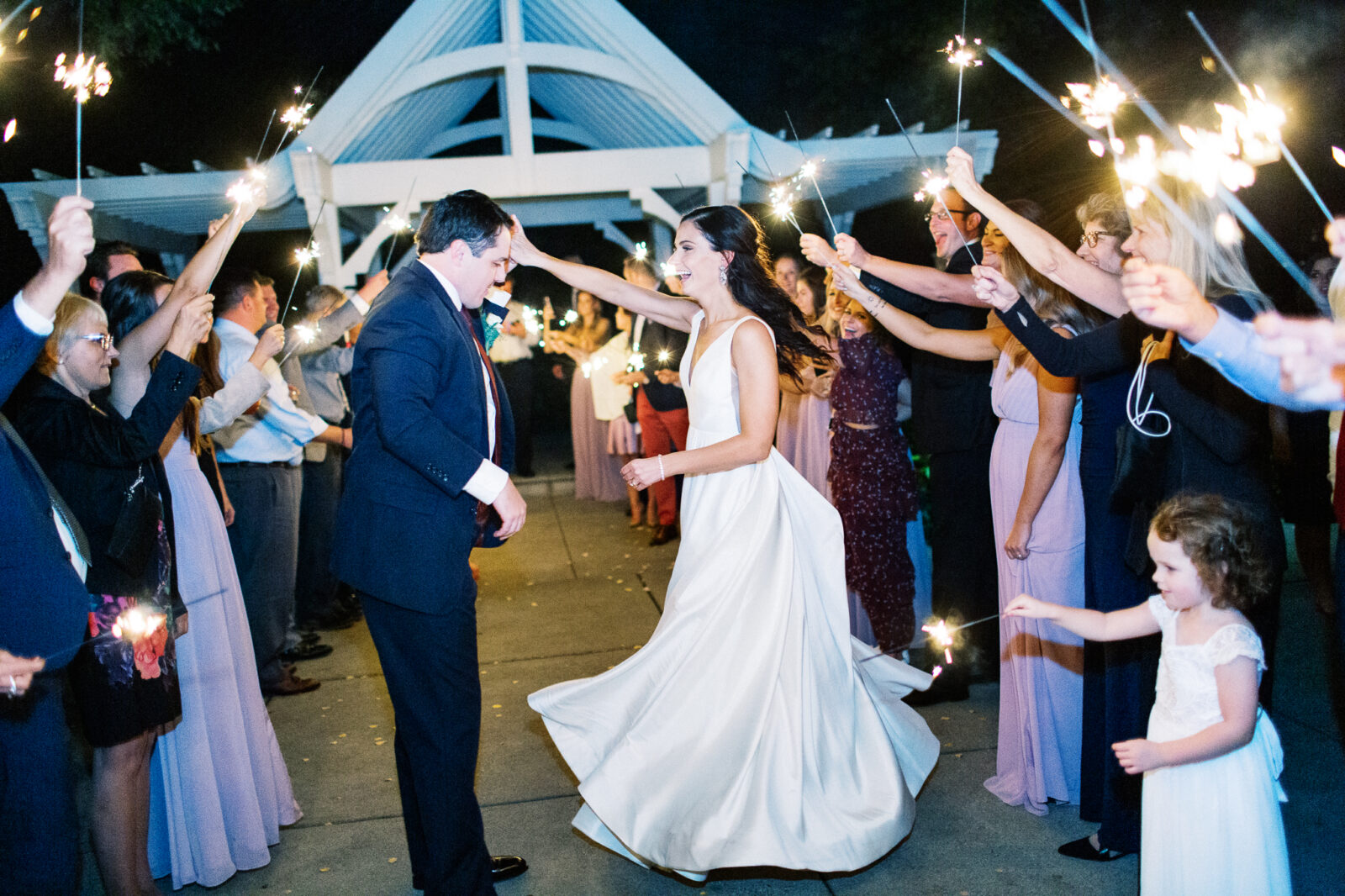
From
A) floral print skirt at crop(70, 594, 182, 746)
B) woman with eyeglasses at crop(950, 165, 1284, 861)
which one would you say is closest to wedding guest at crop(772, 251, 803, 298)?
woman with eyeglasses at crop(950, 165, 1284, 861)

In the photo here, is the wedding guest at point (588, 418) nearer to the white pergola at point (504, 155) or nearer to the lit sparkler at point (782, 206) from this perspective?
the white pergola at point (504, 155)

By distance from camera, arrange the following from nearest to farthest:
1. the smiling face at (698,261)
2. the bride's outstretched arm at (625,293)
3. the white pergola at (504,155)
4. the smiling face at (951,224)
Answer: the smiling face at (698,261) < the bride's outstretched arm at (625,293) < the smiling face at (951,224) < the white pergola at (504,155)

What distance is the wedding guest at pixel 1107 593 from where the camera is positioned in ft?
10.6

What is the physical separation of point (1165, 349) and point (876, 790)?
171 centimetres

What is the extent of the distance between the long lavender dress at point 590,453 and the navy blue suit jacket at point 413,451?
7049mm

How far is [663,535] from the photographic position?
8258 mm

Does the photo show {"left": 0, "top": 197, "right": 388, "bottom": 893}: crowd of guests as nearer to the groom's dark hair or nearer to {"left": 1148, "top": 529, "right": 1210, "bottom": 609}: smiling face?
the groom's dark hair

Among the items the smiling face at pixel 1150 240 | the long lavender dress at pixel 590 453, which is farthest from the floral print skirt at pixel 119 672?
the long lavender dress at pixel 590 453

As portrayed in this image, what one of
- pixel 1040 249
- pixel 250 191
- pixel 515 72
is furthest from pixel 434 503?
pixel 515 72

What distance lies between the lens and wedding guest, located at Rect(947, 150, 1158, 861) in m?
3.24

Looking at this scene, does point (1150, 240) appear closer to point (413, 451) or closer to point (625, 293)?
point (625, 293)

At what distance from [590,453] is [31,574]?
8.07 m

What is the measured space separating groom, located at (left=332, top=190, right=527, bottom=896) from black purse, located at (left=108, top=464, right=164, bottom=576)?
56 centimetres

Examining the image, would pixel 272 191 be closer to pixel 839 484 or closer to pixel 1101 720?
pixel 839 484
